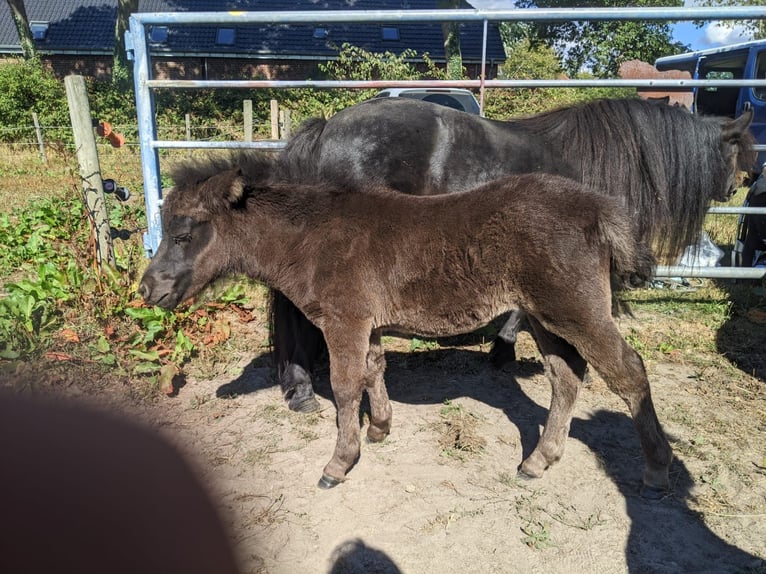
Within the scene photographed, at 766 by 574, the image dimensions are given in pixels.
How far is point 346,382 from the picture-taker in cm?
351

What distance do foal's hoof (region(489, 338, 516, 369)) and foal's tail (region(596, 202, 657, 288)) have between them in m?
1.90

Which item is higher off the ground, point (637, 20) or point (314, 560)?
point (637, 20)

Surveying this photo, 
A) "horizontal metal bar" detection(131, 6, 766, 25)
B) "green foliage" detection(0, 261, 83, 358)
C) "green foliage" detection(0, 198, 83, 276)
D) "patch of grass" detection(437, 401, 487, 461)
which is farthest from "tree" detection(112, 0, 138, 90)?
"patch of grass" detection(437, 401, 487, 461)

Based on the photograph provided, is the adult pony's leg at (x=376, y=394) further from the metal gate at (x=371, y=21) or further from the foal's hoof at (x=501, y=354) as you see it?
the metal gate at (x=371, y=21)

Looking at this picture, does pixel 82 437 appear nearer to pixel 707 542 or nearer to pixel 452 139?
pixel 707 542

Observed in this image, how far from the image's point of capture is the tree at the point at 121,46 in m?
21.7

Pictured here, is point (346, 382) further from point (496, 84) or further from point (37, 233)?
point (37, 233)

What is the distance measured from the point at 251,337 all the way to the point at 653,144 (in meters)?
3.85

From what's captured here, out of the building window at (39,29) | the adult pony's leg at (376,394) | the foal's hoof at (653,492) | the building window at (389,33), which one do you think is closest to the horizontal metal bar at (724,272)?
the foal's hoof at (653,492)

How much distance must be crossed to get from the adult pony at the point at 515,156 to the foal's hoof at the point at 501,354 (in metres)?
1.40

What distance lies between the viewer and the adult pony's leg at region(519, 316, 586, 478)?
11.7ft

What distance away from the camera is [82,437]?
34.9 inches

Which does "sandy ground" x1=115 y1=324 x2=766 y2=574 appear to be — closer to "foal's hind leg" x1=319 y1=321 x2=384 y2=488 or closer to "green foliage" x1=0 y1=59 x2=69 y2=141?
"foal's hind leg" x1=319 y1=321 x2=384 y2=488

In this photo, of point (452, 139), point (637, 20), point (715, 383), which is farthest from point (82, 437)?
point (637, 20)
